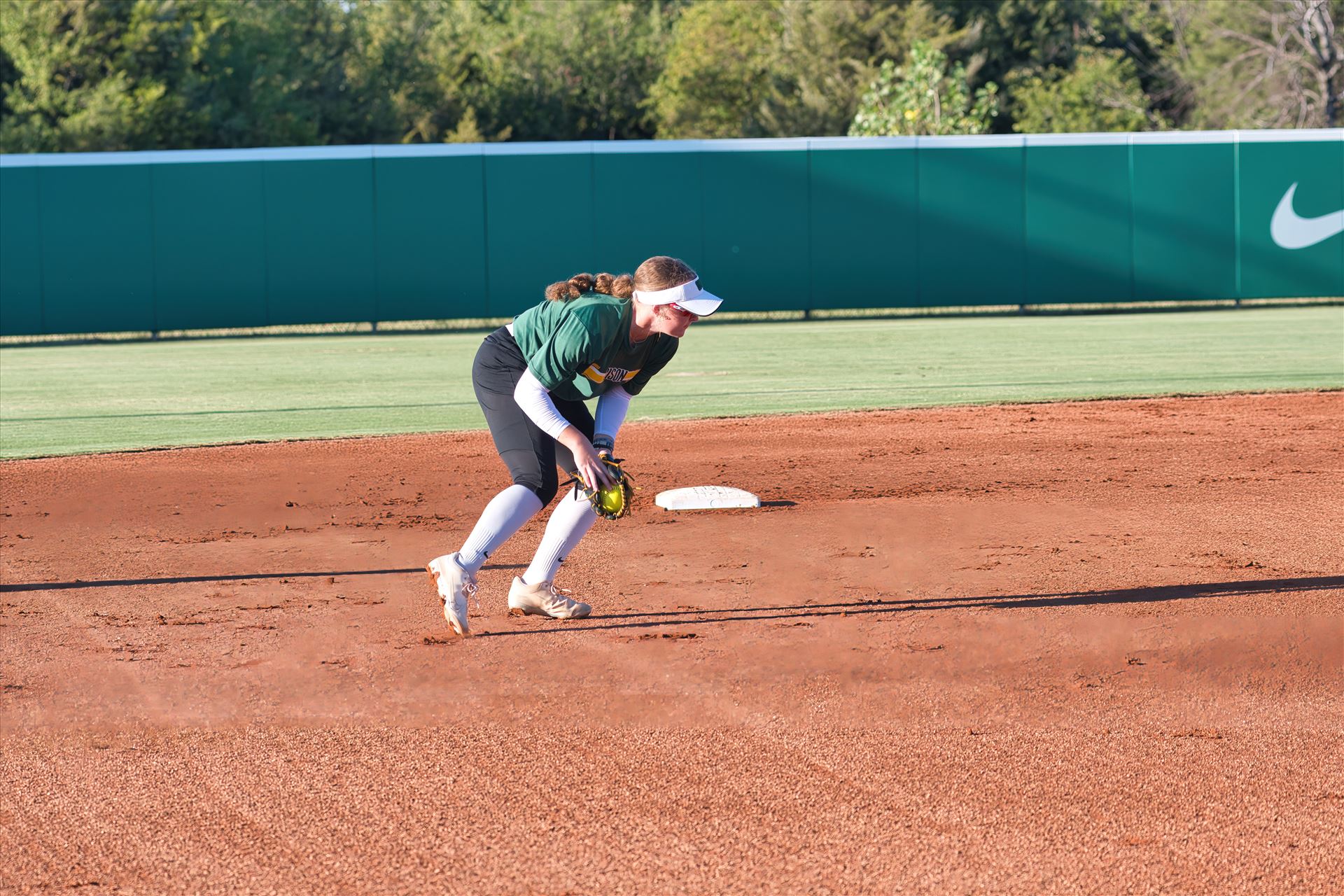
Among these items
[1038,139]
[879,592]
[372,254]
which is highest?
[1038,139]

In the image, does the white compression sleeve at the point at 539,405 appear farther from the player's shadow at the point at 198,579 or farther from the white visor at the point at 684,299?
the player's shadow at the point at 198,579

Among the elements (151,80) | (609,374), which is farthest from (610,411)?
(151,80)

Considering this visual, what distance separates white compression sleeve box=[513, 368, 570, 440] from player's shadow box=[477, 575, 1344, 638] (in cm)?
91

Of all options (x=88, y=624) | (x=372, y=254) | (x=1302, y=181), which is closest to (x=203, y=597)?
(x=88, y=624)

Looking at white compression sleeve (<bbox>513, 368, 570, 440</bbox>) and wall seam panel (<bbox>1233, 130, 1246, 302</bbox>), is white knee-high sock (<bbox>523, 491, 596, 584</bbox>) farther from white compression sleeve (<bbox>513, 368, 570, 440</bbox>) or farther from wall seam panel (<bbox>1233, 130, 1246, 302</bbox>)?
wall seam panel (<bbox>1233, 130, 1246, 302</bbox>)

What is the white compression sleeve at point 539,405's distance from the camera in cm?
475

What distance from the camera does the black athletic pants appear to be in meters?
5.10

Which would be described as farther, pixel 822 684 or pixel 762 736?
pixel 822 684

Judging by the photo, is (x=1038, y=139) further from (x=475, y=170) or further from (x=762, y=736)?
(x=762, y=736)

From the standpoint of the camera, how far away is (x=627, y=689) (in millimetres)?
4547

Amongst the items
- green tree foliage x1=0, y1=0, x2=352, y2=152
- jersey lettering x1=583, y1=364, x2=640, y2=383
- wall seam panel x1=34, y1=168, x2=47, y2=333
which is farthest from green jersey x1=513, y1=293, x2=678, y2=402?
green tree foliage x1=0, y1=0, x2=352, y2=152

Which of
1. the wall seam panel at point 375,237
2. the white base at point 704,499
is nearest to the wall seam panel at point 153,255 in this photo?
the wall seam panel at point 375,237

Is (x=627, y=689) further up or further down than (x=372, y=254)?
further down

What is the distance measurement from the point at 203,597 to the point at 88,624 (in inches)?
21.3
